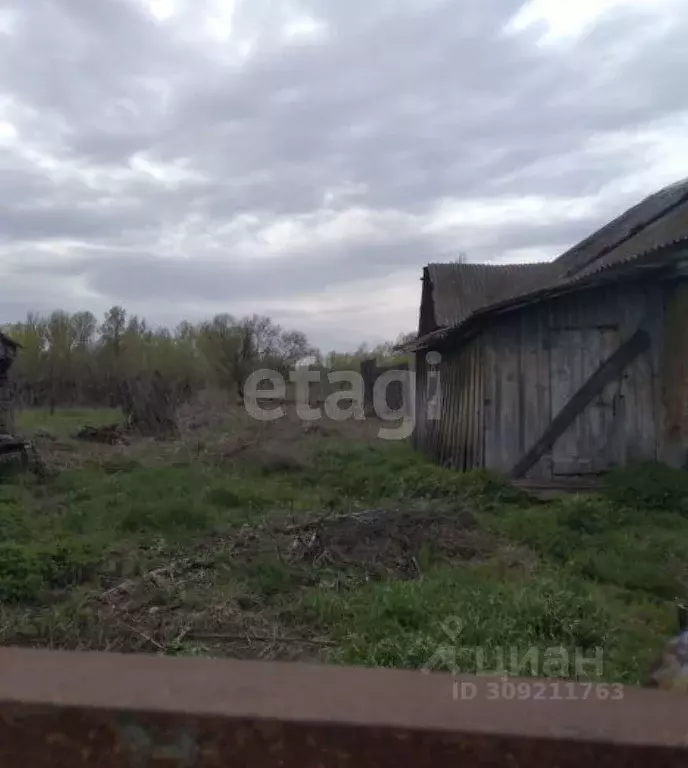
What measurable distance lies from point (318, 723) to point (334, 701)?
44 mm

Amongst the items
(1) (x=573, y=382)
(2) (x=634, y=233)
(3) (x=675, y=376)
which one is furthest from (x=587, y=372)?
(2) (x=634, y=233)

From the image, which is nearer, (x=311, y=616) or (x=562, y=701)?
(x=562, y=701)

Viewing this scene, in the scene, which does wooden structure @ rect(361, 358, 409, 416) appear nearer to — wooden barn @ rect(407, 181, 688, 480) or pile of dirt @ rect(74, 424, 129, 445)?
pile of dirt @ rect(74, 424, 129, 445)

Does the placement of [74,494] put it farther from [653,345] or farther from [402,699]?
[402,699]

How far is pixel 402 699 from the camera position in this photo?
938mm

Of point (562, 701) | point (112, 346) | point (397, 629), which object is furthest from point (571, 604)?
point (112, 346)

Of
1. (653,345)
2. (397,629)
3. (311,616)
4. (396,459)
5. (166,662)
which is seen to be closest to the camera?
(166,662)

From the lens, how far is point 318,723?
90 centimetres

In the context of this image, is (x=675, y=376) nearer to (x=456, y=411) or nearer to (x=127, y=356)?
(x=456, y=411)

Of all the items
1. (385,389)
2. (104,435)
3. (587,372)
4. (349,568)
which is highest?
(587,372)

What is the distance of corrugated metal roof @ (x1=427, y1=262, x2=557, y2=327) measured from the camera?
14781mm

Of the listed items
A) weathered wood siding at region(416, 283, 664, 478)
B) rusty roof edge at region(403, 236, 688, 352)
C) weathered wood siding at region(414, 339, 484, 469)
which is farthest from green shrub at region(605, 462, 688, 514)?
rusty roof edge at region(403, 236, 688, 352)

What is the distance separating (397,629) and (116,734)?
365 cm

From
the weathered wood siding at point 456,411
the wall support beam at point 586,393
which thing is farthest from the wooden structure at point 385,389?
the wall support beam at point 586,393
